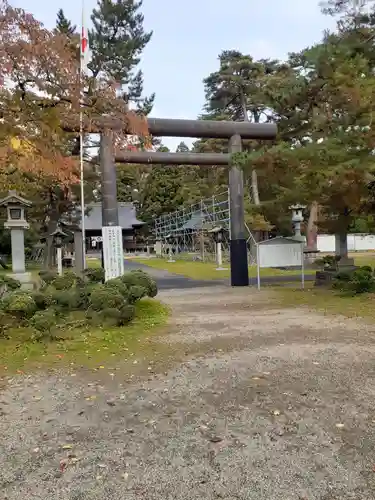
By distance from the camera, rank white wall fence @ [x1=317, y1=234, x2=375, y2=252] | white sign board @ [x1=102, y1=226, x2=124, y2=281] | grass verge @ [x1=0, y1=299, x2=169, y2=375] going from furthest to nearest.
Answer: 1. white wall fence @ [x1=317, y1=234, x2=375, y2=252]
2. white sign board @ [x1=102, y1=226, x2=124, y2=281]
3. grass verge @ [x1=0, y1=299, x2=169, y2=375]

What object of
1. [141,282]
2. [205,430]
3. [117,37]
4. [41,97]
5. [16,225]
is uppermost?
[117,37]

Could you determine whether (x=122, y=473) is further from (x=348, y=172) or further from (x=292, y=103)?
(x=292, y=103)

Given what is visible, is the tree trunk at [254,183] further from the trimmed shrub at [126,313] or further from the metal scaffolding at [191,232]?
the trimmed shrub at [126,313]

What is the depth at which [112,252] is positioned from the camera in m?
10.3

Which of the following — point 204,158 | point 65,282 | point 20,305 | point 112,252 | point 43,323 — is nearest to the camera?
point 43,323

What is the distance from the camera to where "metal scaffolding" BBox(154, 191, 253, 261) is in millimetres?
23359

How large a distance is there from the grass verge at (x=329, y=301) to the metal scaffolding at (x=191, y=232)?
1034 cm

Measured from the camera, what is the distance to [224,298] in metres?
9.53

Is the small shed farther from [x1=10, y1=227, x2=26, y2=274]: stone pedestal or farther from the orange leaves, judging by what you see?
[x1=10, y1=227, x2=26, y2=274]: stone pedestal

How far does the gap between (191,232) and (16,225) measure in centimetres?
1782

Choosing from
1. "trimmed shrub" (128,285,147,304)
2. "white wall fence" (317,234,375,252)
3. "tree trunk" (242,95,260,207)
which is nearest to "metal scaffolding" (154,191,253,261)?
"tree trunk" (242,95,260,207)

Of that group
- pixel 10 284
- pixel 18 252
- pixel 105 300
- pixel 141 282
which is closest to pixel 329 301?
pixel 141 282

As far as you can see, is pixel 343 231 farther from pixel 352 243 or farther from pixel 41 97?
pixel 352 243

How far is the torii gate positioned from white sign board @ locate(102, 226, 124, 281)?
0.13 ft
